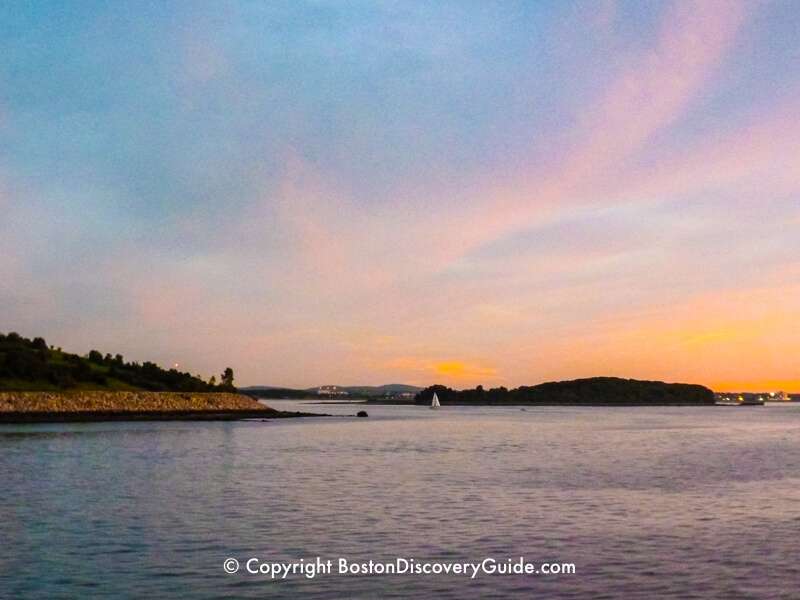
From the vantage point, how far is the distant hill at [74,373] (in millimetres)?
114750

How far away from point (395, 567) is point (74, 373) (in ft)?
371

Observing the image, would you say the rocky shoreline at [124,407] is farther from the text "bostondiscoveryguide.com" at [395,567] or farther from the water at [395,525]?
the text "bostondiscoveryguide.com" at [395,567]

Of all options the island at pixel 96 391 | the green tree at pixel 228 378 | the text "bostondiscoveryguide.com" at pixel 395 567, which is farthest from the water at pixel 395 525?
the green tree at pixel 228 378

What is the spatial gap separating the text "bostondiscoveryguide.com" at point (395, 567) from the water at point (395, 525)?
25 cm

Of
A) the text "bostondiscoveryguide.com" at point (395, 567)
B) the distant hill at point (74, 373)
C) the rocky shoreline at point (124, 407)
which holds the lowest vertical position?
the text "bostondiscoveryguide.com" at point (395, 567)

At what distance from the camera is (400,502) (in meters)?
33.0

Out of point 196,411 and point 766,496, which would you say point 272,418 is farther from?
point 766,496

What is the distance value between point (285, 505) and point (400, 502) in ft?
14.7

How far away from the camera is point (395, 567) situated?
20641 mm

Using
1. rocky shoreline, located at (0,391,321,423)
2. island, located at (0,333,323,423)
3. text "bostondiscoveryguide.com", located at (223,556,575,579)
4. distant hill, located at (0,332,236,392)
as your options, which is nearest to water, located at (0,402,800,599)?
text "bostondiscoveryguide.com", located at (223,556,575,579)

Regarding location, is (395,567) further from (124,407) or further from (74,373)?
(74,373)

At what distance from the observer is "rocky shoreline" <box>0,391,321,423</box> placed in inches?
4149

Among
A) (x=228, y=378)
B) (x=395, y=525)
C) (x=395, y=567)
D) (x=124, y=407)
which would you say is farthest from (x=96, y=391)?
(x=395, y=567)

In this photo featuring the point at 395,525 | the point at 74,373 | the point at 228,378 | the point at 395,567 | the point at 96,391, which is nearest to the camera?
the point at 395,567
